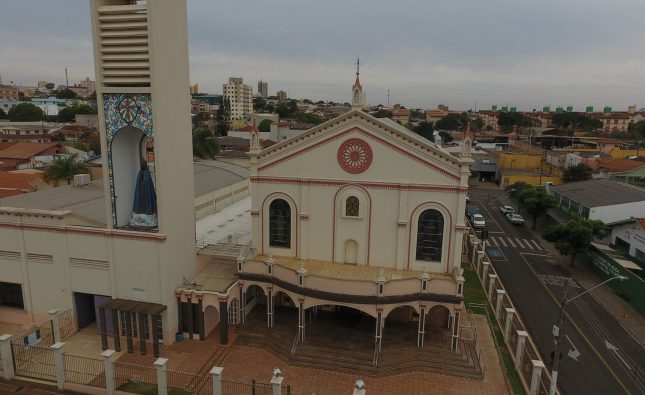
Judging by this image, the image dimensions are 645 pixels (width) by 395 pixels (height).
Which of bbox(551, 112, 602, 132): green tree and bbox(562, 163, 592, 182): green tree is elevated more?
bbox(551, 112, 602, 132): green tree

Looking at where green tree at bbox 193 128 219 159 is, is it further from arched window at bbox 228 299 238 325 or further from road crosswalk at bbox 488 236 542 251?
arched window at bbox 228 299 238 325

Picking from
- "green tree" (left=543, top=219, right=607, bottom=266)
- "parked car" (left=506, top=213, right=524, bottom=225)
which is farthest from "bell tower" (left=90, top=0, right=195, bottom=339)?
"parked car" (left=506, top=213, right=524, bottom=225)

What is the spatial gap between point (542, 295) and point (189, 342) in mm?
23459

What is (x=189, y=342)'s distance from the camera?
2220 cm

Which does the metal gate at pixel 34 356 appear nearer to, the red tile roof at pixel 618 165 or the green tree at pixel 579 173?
the green tree at pixel 579 173

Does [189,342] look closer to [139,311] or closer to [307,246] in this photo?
[139,311]

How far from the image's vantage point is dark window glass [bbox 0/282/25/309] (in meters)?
23.5

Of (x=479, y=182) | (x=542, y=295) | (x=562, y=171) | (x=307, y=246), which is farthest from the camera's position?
(x=479, y=182)

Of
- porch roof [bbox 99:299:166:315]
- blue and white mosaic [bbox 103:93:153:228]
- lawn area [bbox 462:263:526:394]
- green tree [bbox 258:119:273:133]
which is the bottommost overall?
lawn area [bbox 462:263:526:394]

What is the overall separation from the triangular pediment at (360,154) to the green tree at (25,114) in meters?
115

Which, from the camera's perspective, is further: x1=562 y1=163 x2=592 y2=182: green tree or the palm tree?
x1=562 y1=163 x2=592 y2=182: green tree

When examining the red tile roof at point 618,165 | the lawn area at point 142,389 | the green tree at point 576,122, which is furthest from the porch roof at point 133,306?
the green tree at point 576,122

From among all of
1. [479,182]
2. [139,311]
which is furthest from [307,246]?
[479,182]

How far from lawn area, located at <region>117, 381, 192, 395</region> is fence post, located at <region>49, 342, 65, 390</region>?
8.17 feet
